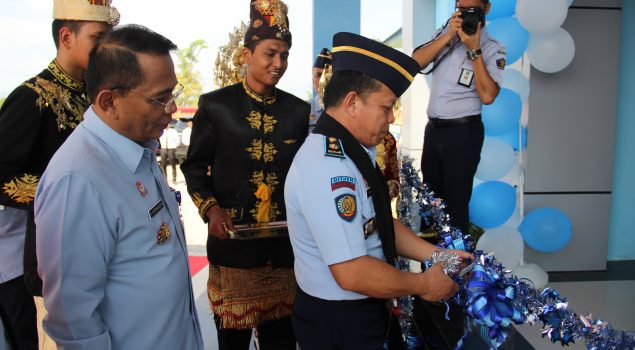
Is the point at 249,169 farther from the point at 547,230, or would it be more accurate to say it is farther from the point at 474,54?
the point at 547,230

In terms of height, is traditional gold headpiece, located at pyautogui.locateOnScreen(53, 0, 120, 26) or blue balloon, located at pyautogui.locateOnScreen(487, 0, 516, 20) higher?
blue balloon, located at pyautogui.locateOnScreen(487, 0, 516, 20)

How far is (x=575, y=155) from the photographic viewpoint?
4.12 metres

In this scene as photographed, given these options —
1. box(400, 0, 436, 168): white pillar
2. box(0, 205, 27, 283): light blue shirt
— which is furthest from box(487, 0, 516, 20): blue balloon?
box(400, 0, 436, 168): white pillar

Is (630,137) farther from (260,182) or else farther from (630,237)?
(260,182)

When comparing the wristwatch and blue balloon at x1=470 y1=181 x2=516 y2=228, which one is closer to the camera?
the wristwatch

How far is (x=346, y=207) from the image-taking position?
4.26 feet

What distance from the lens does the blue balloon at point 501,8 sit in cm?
379

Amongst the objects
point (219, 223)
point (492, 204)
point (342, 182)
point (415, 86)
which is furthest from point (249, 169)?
point (415, 86)

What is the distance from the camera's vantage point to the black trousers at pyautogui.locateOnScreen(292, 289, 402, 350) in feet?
4.76

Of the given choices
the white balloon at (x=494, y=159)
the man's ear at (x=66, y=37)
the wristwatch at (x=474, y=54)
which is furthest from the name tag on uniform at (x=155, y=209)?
the white balloon at (x=494, y=159)

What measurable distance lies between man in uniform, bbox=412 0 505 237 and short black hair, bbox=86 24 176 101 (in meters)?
2.12

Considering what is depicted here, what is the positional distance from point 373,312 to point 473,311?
328 mm

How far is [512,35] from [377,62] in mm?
2664

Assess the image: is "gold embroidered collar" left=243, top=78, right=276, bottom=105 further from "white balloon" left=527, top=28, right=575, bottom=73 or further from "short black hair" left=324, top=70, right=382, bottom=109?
"white balloon" left=527, top=28, right=575, bottom=73
